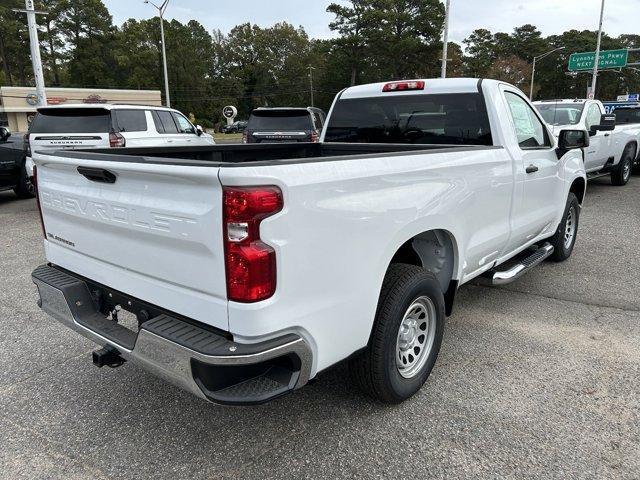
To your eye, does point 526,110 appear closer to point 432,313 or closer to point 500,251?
point 500,251

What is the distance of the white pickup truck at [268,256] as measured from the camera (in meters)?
2.04

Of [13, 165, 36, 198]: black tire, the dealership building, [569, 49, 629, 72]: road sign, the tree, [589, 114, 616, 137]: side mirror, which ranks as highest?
the tree

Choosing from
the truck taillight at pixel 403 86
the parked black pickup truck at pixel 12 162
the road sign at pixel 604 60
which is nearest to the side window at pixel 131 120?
the parked black pickup truck at pixel 12 162

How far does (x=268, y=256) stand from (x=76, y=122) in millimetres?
8622

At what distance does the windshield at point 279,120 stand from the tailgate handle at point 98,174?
10.4 meters

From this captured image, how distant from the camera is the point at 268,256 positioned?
6.65ft

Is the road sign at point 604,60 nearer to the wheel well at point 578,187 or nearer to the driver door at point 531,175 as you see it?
the wheel well at point 578,187

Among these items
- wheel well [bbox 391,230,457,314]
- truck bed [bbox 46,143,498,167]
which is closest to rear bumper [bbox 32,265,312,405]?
wheel well [bbox 391,230,457,314]

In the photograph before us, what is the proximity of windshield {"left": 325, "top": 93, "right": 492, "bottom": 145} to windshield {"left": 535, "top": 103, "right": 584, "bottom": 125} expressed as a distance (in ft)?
23.0

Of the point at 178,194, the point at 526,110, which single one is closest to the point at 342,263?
the point at 178,194

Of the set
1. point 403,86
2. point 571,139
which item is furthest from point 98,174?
point 571,139

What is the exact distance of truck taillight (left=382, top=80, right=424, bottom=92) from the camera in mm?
4313

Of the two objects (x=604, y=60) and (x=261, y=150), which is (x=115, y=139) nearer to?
(x=261, y=150)

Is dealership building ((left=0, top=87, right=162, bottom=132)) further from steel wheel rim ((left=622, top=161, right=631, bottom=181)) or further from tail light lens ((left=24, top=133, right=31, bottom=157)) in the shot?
steel wheel rim ((left=622, top=161, right=631, bottom=181))
